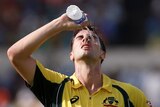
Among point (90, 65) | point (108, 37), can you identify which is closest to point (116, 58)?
point (108, 37)

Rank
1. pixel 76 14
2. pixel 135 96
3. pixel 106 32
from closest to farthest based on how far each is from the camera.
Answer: pixel 76 14
pixel 135 96
pixel 106 32


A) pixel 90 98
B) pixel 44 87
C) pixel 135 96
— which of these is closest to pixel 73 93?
pixel 90 98

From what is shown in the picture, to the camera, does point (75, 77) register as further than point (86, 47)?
Yes

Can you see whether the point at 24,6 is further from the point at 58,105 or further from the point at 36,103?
the point at 58,105

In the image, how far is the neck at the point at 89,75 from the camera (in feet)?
22.1

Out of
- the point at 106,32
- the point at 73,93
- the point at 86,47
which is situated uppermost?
the point at 86,47

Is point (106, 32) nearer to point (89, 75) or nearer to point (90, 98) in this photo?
point (89, 75)

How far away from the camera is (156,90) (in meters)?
13.8

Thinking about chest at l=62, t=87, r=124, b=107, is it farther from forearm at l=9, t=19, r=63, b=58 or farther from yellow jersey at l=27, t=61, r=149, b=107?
forearm at l=9, t=19, r=63, b=58

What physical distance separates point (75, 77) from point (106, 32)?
28.5 feet

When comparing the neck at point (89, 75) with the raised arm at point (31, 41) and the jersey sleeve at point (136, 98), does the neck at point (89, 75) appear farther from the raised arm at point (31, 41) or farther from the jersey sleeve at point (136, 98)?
the raised arm at point (31, 41)

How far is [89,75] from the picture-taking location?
6762 mm

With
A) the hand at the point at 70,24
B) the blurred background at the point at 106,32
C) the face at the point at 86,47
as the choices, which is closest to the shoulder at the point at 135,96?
the face at the point at 86,47

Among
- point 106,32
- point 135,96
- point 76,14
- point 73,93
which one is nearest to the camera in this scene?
point 76,14
